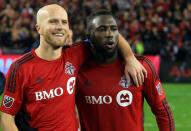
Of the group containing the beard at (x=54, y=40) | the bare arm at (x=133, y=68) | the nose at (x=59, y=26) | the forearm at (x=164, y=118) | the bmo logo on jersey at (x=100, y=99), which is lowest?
the forearm at (x=164, y=118)

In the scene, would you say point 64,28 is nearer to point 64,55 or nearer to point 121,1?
point 64,55

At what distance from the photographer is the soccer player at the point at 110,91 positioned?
397 cm

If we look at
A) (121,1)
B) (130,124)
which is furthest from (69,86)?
(121,1)

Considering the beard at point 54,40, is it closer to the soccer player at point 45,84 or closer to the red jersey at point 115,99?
the soccer player at point 45,84

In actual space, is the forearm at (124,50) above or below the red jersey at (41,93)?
above

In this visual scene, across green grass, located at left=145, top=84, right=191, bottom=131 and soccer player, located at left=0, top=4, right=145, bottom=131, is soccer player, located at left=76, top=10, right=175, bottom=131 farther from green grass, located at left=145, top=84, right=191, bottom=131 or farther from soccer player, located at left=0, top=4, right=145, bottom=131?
green grass, located at left=145, top=84, right=191, bottom=131

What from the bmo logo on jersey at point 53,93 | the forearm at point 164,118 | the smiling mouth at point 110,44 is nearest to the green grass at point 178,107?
the forearm at point 164,118

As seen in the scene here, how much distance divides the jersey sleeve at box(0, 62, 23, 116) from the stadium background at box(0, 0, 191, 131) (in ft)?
35.9

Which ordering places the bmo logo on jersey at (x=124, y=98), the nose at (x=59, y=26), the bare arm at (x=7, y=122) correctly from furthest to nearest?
the bmo logo on jersey at (x=124, y=98), the nose at (x=59, y=26), the bare arm at (x=7, y=122)

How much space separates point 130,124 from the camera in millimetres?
4047

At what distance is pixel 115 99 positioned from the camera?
13.3ft

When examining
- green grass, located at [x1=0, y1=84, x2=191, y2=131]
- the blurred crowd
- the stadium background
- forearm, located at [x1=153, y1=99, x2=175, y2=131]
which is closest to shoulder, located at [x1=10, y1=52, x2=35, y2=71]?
forearm, located at [x1=153, y1=99, x2=175, y2=131]

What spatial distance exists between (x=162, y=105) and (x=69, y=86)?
2.31 ft

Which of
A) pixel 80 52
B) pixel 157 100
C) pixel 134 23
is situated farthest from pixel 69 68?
pixel 134 23
